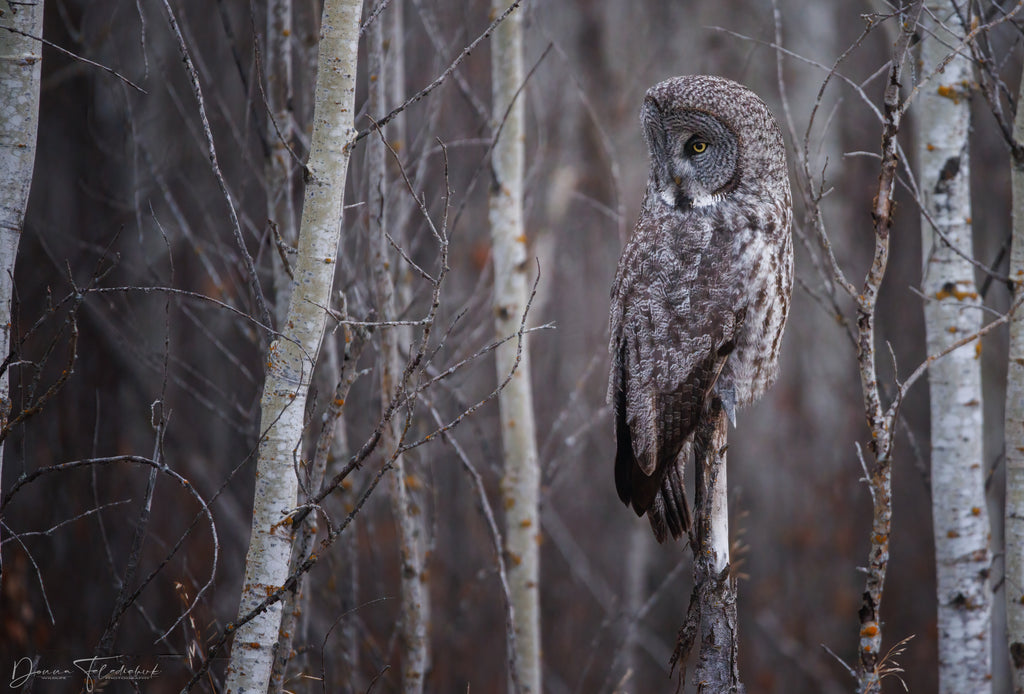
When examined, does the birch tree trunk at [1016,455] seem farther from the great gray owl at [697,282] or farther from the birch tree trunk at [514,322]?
the birch tree trunk at [514,322]

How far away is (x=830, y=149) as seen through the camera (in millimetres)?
7730

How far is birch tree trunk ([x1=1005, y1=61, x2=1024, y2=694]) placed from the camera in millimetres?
2582

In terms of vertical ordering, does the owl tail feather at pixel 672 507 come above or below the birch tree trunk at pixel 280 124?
below

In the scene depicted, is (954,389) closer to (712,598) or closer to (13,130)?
(712,598)

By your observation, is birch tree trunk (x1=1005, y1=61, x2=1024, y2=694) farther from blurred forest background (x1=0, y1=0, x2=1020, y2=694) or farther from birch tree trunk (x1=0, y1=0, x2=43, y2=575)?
birch tree trunk (x1=0, y1=0, x2=43, y2=575)

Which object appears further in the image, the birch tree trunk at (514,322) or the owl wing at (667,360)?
the birch tree trunk at (514,322)

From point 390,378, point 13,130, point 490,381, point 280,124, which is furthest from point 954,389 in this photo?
point 490,381

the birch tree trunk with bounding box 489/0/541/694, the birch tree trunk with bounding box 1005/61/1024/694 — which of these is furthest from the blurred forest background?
the birch tree trunk with bounding box 1005/61/1024/694

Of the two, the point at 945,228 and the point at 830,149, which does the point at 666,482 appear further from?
the point at 830,149

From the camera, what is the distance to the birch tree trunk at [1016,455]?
2582 mm

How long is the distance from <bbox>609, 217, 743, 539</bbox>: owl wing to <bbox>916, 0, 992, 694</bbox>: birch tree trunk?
3.27 ft

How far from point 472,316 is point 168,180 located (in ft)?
10.1

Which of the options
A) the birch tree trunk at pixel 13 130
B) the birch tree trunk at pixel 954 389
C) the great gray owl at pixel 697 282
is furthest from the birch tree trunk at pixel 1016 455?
the birch tree trunk at pixel 13 130

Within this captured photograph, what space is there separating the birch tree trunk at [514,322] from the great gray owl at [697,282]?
30.1 inches
